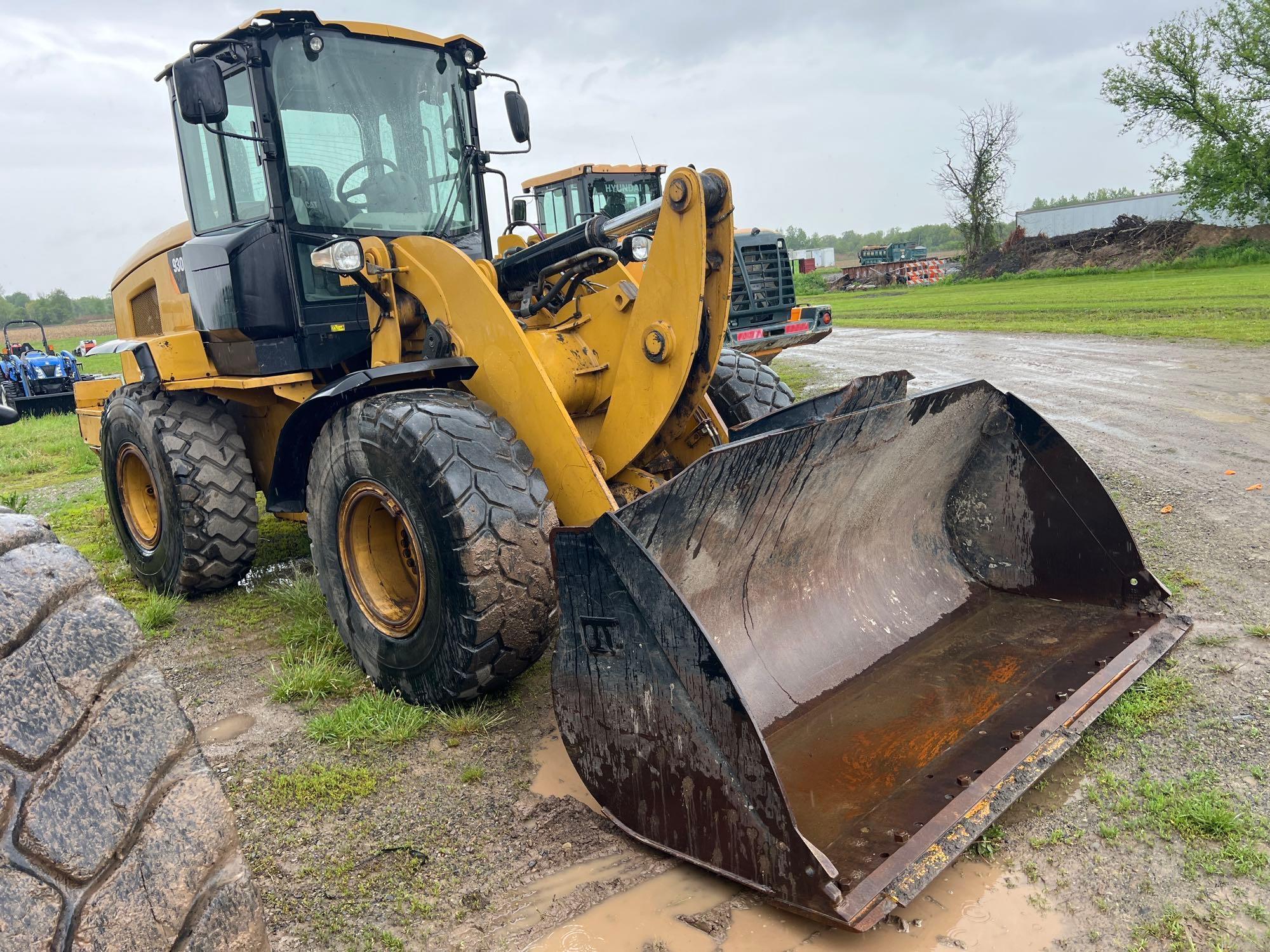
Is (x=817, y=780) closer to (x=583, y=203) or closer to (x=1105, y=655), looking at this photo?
(x=1105, y=655)

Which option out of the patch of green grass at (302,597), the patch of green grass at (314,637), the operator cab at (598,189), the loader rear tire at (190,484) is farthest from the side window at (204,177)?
the operator cab at (598,189)

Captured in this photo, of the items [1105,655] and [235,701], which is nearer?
[1105,655]

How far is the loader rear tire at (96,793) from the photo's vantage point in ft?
4.45

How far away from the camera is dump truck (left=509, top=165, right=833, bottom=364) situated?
38.7 ft

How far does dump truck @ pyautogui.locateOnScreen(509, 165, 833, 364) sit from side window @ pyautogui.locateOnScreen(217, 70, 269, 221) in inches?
262

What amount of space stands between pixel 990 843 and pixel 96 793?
7.42ft

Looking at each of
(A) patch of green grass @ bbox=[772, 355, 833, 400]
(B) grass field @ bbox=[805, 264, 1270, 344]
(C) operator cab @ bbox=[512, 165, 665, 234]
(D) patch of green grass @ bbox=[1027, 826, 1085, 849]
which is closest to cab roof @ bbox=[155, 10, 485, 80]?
(D) patch of green grass @ bbox=[1027, 826, 1085, 849]

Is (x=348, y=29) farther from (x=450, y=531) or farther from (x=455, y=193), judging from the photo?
(x=450, y=531)

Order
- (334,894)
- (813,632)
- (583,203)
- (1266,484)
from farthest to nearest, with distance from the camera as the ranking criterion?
(583,203) < (1266,484) < (813,632) < (334,894)

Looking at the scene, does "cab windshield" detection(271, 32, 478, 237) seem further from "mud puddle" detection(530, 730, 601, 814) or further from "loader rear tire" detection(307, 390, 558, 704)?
"mud puddle" detection(530, 730, 601, 814)

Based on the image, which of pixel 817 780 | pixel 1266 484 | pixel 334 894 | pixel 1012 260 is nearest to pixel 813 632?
pixel 817 780

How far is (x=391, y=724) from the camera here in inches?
138

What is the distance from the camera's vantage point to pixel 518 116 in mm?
4883

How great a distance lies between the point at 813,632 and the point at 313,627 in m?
2.52
